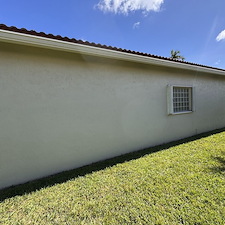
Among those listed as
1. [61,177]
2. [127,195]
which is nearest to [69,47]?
[61,177]

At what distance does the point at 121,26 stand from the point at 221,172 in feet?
26.2

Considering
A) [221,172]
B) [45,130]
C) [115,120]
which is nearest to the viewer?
[221,172]

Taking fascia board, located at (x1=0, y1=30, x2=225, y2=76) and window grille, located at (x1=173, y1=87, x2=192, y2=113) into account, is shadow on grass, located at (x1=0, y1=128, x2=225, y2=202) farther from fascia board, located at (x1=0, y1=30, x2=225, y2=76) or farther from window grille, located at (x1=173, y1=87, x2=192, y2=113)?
fascia board, located at (x1=0, y1=30, x2=225, y2=76)

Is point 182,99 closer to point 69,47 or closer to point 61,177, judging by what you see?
point 69,47

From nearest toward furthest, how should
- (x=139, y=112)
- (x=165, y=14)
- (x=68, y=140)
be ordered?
1. (x=68, y=140)
2. (x=139, y=112)
3. (x=165, y=14)

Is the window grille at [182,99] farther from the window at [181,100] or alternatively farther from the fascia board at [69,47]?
the fascia board at [69,47]

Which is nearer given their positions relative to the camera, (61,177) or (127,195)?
(127,195)

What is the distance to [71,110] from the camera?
3.62 m

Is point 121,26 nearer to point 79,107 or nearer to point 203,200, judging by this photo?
point 79,107

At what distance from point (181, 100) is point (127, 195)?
5.16m

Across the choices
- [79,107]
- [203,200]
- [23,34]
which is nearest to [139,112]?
[79,107]

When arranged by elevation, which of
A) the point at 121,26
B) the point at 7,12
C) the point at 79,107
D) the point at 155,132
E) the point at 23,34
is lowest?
the point at 155,132

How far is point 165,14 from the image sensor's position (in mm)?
6969

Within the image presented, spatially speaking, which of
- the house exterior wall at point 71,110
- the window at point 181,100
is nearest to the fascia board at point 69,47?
the house exterior wall at point 71,110
